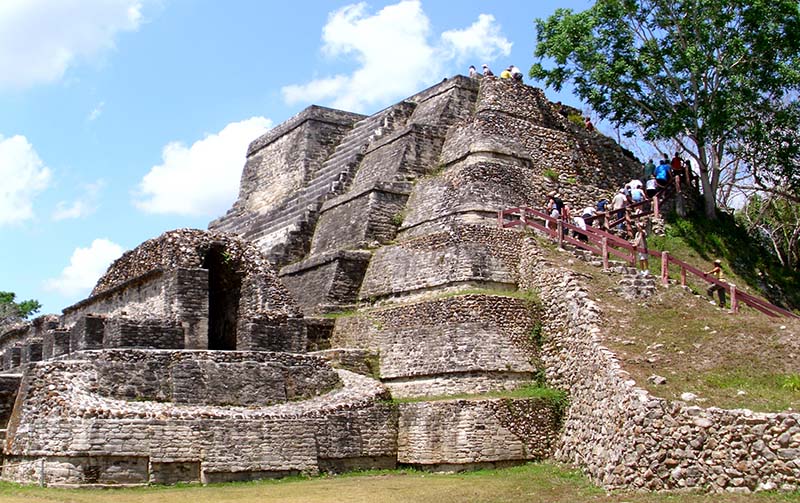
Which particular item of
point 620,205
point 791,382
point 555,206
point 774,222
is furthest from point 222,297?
point 774,222

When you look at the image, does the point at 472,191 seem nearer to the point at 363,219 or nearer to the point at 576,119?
the point at 363,219

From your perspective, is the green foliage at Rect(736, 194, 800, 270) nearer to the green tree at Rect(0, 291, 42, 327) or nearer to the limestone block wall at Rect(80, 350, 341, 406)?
the limestone block wall at Rect(80, 350, 341, 406)

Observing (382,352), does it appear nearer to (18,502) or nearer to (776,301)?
(18,502)

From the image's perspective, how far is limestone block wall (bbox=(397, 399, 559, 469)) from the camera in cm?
1733

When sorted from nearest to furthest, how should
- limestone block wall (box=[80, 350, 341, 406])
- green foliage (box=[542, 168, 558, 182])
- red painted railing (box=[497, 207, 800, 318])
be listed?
1. limestone block wall (box=[80, 350, 341, 406])
2. red painted railing (box=[497, 207, 800, 318])
3. green foliage (box=[542, 168, 558, 182])

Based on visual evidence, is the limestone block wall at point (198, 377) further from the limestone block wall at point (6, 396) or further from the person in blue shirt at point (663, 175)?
the person in blue shirt at point (663, 175)

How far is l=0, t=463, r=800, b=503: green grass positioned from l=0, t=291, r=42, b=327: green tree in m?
35.7

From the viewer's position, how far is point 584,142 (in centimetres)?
2630

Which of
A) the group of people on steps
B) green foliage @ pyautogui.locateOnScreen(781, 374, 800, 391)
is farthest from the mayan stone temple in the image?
green foliage @ pyautogui.locateOnScreen(781, 374, 800, 391)

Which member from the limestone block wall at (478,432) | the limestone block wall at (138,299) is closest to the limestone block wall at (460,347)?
the limestone block wall at (478,432)

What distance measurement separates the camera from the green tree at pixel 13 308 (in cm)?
4886

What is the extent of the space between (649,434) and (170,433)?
749cm

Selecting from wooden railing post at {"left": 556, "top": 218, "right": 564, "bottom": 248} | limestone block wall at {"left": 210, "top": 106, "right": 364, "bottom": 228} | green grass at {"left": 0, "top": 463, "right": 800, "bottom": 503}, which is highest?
limestone block wall at {"left": 210, "top": 106, "right": 364, "bottom": 228}

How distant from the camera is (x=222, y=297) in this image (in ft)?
72.9
